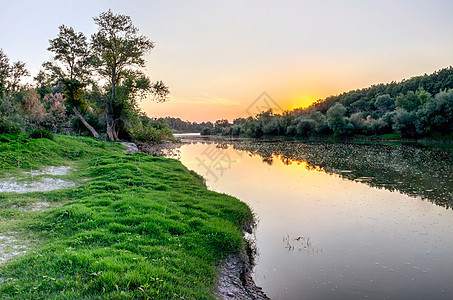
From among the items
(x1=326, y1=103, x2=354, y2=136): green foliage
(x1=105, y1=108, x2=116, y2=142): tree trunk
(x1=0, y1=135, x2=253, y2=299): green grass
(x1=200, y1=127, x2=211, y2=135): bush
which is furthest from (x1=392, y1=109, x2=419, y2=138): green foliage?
(x1=200, y1=127, x2=211, y2=135): bush

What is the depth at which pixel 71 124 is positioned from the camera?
39062 millimetres

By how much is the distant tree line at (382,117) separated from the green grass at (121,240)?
65471mm

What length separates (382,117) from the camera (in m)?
70.2

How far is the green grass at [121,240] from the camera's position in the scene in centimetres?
445

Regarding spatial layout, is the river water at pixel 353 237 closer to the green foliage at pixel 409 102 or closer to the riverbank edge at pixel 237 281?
the riverbank edge at pixel 237 281

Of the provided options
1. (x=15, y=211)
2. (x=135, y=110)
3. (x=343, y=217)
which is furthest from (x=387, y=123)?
(x=15, y=211)

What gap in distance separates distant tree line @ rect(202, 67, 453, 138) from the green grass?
65.5 metres

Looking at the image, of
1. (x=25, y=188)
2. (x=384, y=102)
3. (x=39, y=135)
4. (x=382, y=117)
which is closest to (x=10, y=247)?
(x=25, y=188)

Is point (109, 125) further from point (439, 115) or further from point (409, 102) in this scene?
point (409, 102)

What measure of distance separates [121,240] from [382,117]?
7850 centimetres

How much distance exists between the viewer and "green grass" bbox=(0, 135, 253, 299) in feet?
14.6

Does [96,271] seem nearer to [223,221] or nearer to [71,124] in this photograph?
[223,221]

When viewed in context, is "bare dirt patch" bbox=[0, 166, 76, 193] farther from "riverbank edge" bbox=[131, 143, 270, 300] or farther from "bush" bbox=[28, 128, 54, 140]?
"riverbank edge" bbox=[131, 143, 270, 300]

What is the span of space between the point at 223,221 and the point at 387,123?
74.8 meters
